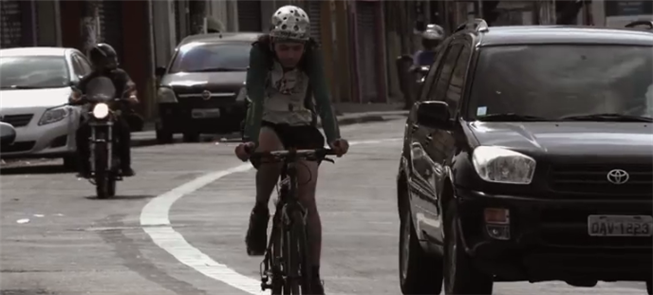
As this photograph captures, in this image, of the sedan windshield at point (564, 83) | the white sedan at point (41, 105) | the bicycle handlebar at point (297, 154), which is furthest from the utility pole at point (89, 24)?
the bicycle handlebar at point (297, 154)

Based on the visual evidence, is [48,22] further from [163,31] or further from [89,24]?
[163,31]

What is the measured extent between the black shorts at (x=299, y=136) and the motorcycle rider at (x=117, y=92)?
10.8 meters

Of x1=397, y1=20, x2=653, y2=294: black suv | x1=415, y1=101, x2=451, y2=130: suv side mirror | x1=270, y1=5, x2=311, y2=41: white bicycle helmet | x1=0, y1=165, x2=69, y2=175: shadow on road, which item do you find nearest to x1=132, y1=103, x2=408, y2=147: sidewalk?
x1=0, y1=165, x2=69, y2=175: shadow on road

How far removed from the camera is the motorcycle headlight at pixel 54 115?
24.3 m

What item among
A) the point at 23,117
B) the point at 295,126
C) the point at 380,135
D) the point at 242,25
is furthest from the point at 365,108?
the point at 295,126

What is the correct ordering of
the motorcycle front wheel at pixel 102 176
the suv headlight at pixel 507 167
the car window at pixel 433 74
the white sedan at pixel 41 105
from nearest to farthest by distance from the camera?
the suv headlight at pixel 507 167, the car window at pixel 433 74, the motorcycle front wheel at pixel 102 176, the white sedan at pixel 41 105

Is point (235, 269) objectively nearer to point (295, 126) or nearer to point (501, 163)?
point (295, 126)

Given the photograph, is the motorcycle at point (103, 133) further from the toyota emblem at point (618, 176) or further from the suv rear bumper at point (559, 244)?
the toyota emblem at point (618, 176)

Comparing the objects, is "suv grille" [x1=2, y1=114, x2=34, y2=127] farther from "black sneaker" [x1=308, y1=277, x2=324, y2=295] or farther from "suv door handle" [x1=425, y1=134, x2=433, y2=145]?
"black sneaker" [x1=308, y1=277, x2=324, y2=295]

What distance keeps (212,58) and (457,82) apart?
71.0ft

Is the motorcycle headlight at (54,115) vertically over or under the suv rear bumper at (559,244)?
under

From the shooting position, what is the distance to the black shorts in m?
10.1

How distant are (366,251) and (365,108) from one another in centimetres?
3718

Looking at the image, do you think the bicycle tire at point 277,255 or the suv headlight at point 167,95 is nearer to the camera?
the bicycle tire at point 277,255
